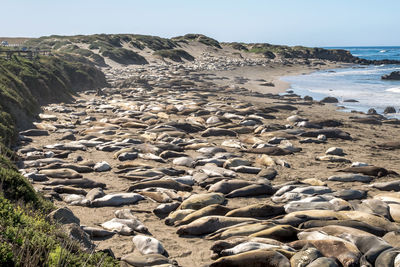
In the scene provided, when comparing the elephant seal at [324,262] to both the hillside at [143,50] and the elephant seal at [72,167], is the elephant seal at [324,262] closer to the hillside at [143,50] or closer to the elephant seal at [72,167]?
the elephant seal at [72,167]

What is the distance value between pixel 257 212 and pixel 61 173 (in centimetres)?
461

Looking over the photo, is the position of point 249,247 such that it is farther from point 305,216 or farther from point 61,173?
point 61,173

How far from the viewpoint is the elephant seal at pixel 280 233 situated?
5.64 m

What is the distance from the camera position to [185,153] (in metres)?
11.6

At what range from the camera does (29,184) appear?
6.47m

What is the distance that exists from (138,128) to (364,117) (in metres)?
10.4

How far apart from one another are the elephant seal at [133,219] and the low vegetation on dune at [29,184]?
43.8 inches

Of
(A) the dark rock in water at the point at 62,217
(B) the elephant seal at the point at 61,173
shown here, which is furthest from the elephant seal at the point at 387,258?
(B) the elephant seal at the point at 61,173

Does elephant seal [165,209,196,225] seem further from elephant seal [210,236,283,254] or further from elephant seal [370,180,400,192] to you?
elephant seal [370,180,400,192]

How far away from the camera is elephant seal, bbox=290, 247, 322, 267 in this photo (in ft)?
15.3

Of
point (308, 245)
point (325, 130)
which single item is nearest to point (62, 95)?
point (325, 130)

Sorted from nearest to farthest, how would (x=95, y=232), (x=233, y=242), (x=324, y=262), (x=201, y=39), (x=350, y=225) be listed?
(x=324, y=262) → (x=233, y=242) → (x=350, y=225) → (x=95, y=232) → (x=201, y=39)

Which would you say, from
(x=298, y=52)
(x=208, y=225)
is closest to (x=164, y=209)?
(x=208, y=225)

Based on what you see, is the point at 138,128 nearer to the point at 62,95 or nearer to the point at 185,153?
the point at 185,153
